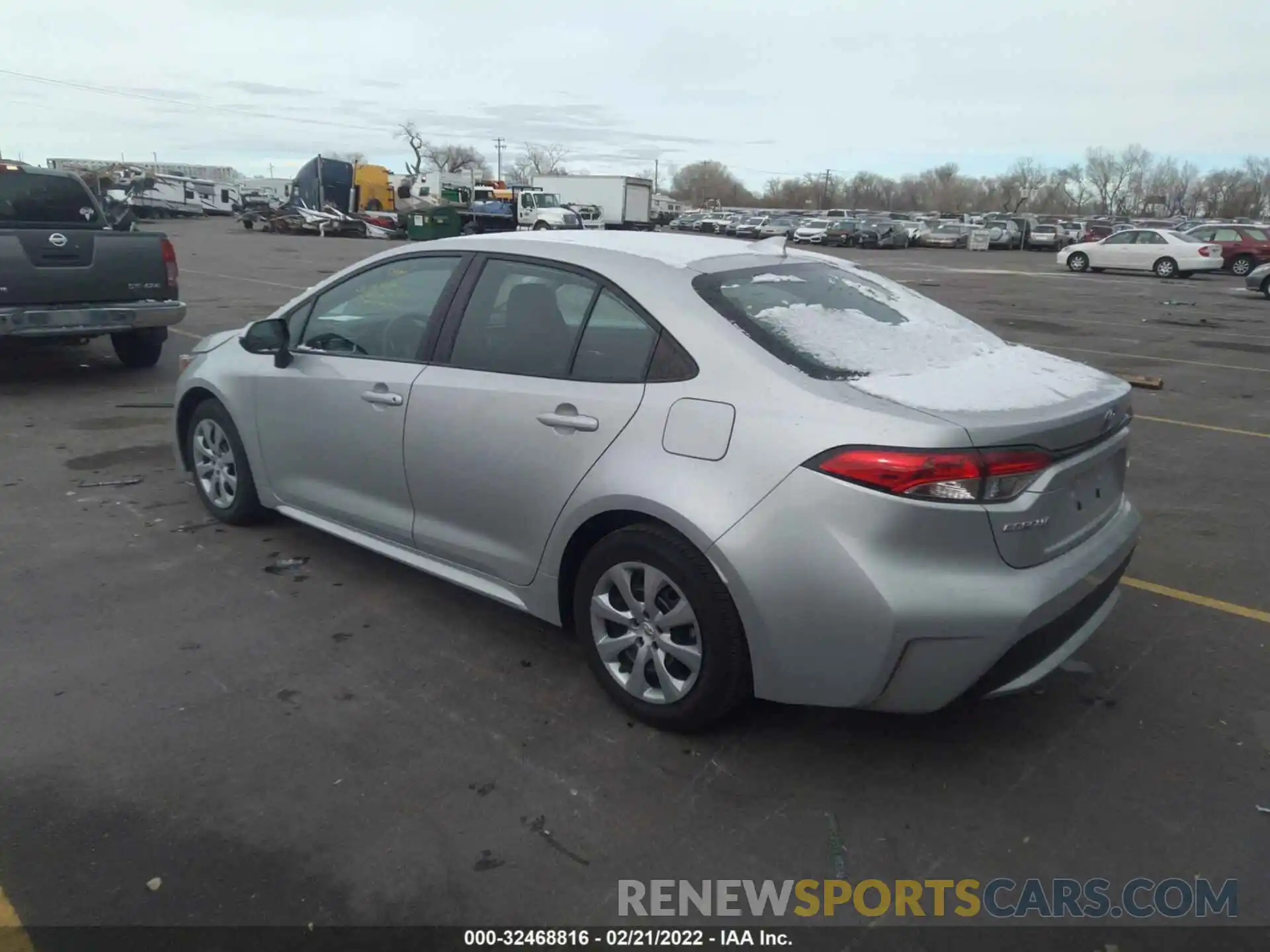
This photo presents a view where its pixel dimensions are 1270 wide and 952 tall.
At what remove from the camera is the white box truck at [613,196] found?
50.9 m

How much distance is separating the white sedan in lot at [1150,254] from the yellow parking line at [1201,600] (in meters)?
29.3

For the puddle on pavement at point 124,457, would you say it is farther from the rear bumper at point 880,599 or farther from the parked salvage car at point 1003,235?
the parked salvage car at point 1003,235

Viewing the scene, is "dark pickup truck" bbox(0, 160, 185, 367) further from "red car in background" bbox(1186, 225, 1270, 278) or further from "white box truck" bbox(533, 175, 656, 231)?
"white box truck" bbox(533, 175, 656, 231)

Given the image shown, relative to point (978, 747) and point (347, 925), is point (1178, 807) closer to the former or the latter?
point (978, 747)

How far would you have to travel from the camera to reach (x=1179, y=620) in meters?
4.20

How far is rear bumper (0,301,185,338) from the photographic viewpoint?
762 cm

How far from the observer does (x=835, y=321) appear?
11.1ft

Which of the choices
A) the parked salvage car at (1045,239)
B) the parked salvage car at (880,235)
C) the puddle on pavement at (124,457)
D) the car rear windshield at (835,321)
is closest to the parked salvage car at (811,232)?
the parked salvage car at (880,235)

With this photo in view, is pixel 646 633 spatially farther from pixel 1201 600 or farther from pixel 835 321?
pixel 1201 600

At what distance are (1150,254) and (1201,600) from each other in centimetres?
3003

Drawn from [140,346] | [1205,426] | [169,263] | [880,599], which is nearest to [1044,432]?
[880,599]

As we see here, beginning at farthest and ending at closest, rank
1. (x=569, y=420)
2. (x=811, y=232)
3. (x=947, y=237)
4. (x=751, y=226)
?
(x=751, y=226)
(x=811, y=232)
(x=947, y=237)
(x=569, y=420)

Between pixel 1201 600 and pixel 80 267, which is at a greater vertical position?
pixel 80 267

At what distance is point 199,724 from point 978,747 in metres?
2.69
